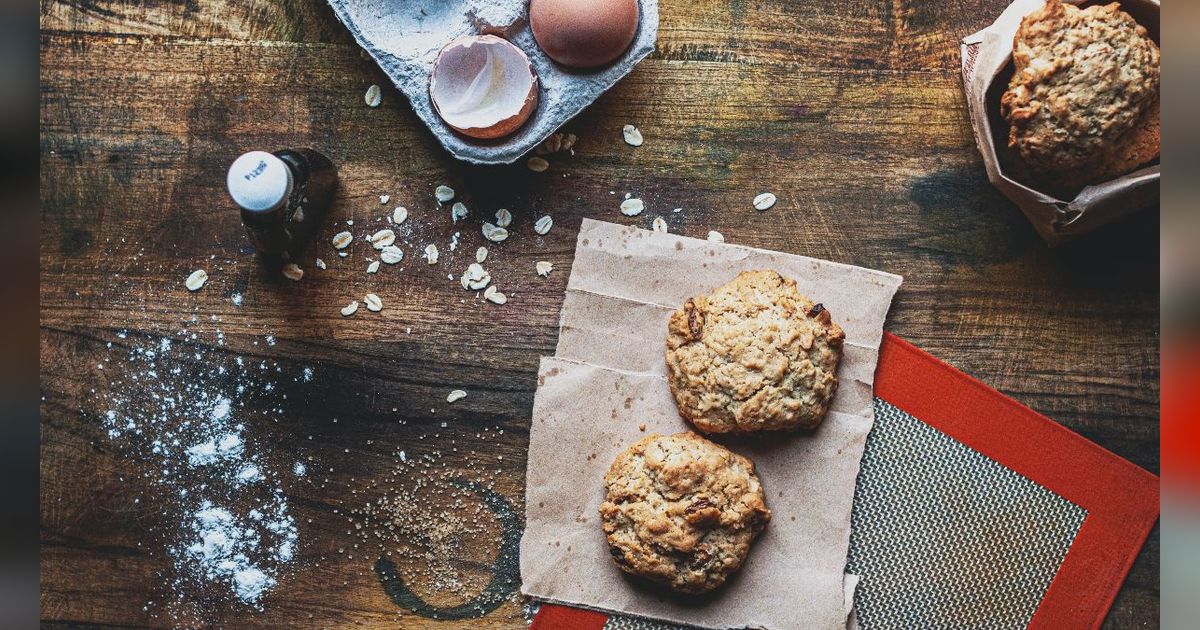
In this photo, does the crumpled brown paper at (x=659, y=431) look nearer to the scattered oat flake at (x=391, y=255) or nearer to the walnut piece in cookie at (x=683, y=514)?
the walnut piece in cookie at (x=683, y=514)

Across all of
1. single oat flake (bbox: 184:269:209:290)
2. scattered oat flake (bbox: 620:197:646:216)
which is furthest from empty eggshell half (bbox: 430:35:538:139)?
single oat flake (bbox: 184:269:209:290)

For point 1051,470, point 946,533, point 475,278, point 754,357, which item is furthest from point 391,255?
point 1051,470

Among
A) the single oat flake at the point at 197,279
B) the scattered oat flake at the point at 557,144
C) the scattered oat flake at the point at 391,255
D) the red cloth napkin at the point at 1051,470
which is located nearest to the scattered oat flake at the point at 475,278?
the scattered oat flake at the point at 391,255

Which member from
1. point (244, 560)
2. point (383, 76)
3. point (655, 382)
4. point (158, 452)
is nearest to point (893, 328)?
point (655, 382)

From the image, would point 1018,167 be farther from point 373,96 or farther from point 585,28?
point 373,96
